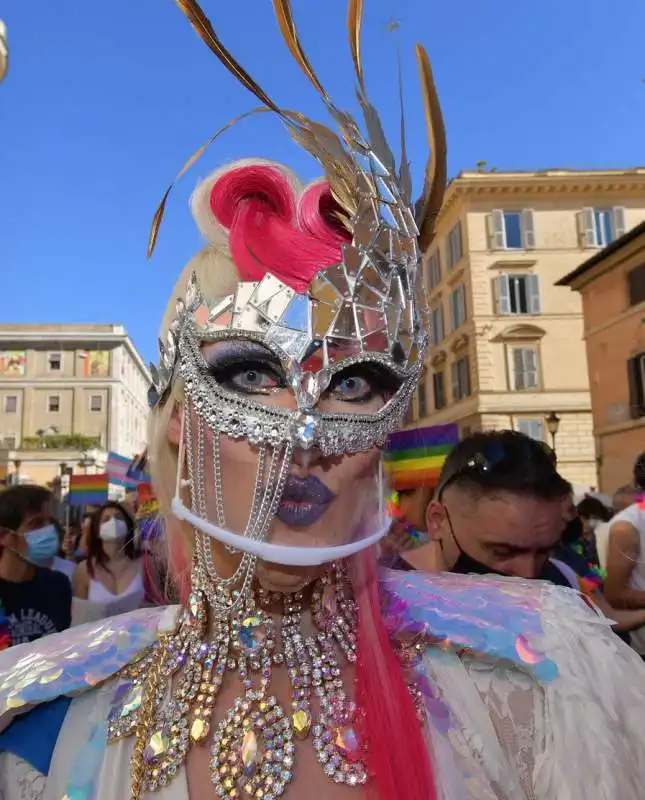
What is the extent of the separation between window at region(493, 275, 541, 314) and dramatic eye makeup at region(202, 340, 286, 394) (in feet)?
88.2

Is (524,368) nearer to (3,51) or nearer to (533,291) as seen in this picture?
(533,291)

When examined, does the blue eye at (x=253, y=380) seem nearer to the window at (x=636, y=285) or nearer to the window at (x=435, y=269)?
the window at (x=636, y=285)

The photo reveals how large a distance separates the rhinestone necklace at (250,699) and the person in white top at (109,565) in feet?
11.3

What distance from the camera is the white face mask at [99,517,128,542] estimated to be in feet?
16.0

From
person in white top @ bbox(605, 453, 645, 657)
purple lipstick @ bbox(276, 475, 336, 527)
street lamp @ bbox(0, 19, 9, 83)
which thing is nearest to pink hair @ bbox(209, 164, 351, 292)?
purple lipstick @ bbox(276, 475, 336, 527)

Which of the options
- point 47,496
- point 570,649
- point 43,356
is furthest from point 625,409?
point 43,356

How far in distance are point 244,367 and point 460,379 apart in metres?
27.5

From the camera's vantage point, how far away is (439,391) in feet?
98.3

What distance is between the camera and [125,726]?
133 centimetres

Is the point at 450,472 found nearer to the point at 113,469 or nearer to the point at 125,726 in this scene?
the point at 125,726

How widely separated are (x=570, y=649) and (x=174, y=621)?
794 mm

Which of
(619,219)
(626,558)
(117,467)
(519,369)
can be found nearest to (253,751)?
(626,558)

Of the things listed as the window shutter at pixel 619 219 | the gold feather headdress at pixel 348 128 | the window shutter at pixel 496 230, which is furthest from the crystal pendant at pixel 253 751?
the window shutter at pixel 619 219

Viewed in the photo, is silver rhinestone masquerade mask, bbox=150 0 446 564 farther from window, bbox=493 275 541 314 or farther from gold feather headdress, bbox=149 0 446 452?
window, bbox=493 275 541 314
